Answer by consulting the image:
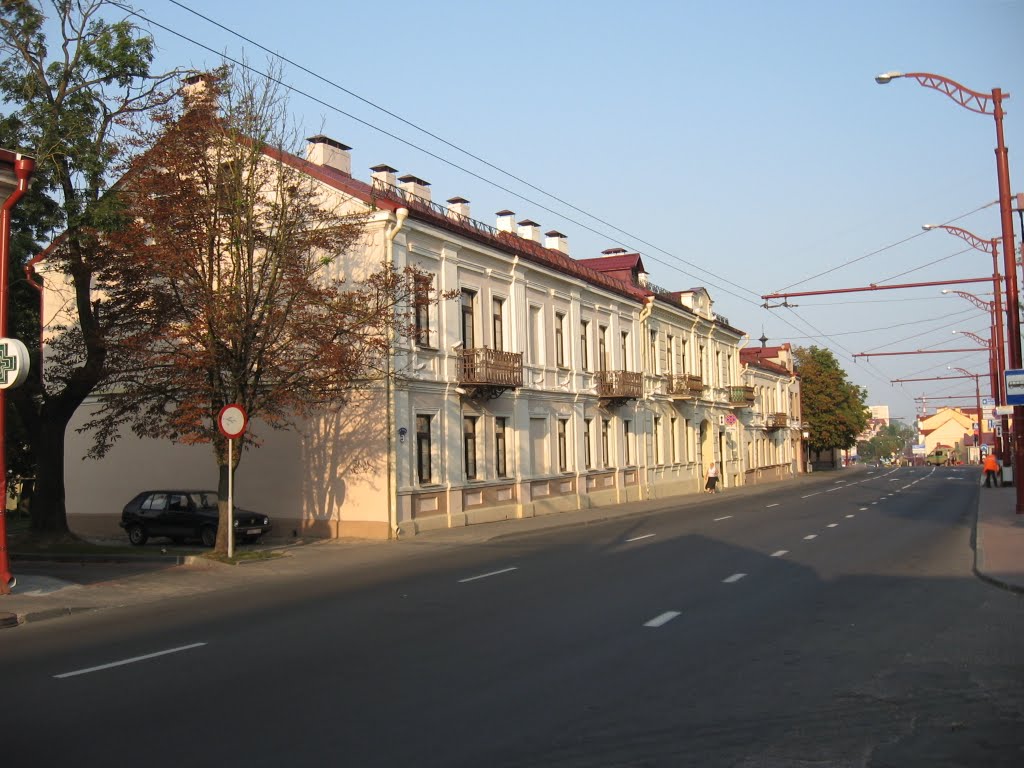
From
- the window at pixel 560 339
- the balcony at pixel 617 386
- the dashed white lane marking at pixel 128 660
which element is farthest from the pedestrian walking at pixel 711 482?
the dashed white lane marking at pixel 128 660

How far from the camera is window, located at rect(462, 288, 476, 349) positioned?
91.3 feet

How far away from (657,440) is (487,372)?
730 inches

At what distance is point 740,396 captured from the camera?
183 ft

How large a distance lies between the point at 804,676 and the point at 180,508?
19.2 metres

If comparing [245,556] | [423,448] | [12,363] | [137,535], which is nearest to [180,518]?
[137,535]

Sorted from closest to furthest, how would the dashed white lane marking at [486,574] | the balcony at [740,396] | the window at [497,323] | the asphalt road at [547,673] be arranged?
the asphalt road at [547,673], the dashed white lane marking at [486,574], the window at [497,323], the balcony at [740,396]

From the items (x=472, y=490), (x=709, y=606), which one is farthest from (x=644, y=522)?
(x=709, y=606)

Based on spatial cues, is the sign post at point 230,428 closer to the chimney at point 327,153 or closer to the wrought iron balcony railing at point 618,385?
the chimney at point 327,153

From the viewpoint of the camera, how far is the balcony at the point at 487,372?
26719 mm

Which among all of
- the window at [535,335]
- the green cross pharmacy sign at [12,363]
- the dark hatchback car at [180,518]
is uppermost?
the window at [535,335]

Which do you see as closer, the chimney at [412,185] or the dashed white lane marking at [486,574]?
the dashed white lane marking at [486,574]

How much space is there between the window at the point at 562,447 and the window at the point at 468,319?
679 centimetres

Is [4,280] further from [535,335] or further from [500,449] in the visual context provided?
[535,335]

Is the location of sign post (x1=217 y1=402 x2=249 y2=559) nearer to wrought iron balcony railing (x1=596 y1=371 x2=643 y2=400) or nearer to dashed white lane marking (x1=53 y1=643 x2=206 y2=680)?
dashed white lane marking (x1=53 y1=643 x2=206 y2=680)
